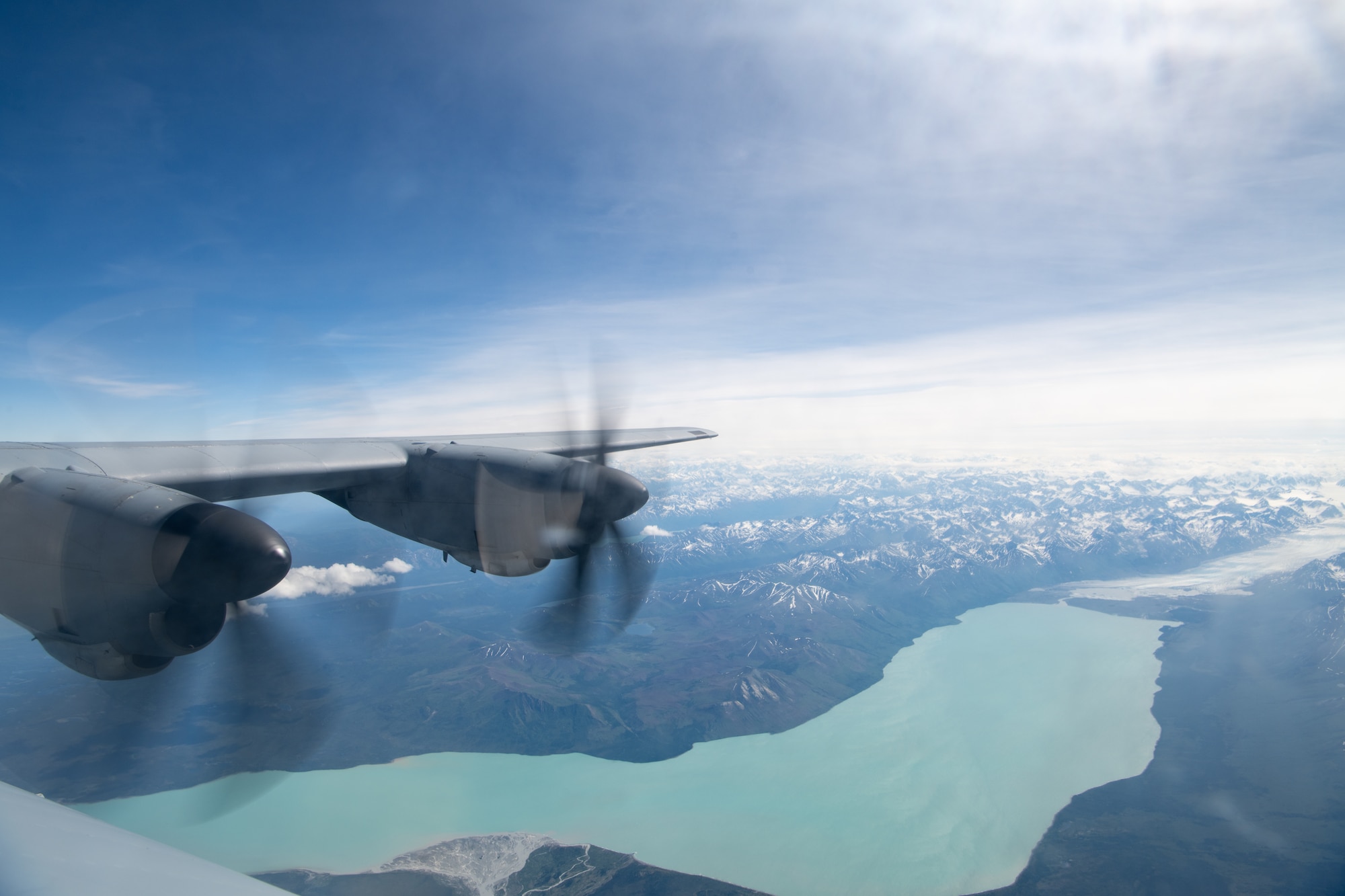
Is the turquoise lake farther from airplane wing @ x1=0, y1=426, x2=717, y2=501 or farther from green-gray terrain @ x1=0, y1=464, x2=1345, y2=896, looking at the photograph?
airplane wing @ x1=0, y1=426, x2=717, y2=501

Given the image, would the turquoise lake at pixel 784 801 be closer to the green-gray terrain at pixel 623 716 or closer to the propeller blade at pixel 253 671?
the green-gray terrain at pixel 623 716

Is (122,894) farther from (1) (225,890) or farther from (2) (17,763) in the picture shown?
(2) (17,763)

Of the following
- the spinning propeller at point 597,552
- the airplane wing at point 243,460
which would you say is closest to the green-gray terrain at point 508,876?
the spinning propeller at point 597,552

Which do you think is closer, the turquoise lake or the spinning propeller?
the spinning propeller

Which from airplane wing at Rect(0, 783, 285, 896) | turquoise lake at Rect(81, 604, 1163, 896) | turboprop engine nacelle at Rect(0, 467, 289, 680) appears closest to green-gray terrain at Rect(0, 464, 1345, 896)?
turboprop engine nacelle at Rect(0, 467, 289, 680)

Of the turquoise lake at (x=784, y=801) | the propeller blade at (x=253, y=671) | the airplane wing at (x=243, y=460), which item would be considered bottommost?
the turquoise lake at (x=784, y=801)
